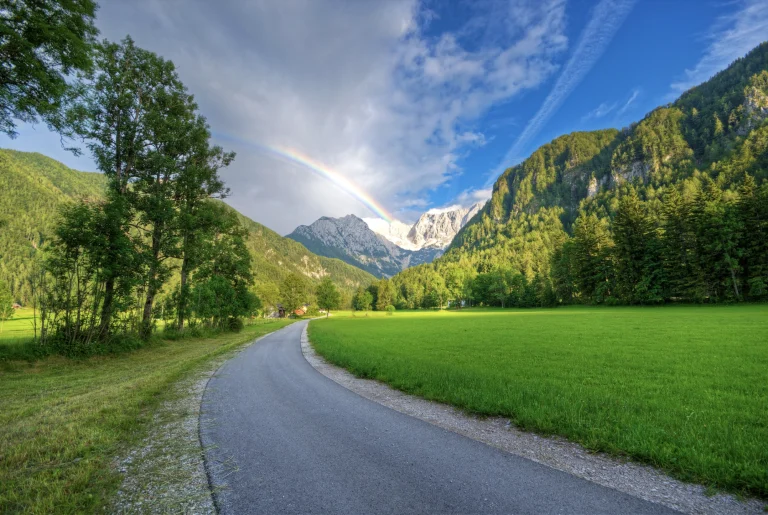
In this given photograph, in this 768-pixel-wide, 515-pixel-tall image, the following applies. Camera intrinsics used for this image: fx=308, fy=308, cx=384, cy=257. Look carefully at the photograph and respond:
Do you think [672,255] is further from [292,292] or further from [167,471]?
[292,292]

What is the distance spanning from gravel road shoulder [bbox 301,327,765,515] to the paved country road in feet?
0.96

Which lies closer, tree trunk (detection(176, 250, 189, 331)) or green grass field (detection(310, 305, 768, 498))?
green grass field (detection(310, 305, 768, 498))

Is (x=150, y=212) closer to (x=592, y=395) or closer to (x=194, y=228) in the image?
(x=194, y=228)

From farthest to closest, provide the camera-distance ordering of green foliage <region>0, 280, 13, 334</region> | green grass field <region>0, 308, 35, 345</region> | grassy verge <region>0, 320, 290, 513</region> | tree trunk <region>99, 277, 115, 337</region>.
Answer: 1. green foliage <region>0, 280, 13, 334</region>
2. tree trunk <region>99, 277, 115, 337</region>
3. green grass field <region>0, 308, 35, 345</region>
4. grassy verge <region>0, 320, 290, 513</region>

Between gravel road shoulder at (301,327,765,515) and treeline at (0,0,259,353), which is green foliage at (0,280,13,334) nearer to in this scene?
treeline at (0,0,259,353)

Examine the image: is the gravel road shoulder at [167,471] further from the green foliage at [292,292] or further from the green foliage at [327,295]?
the green foliage at [292,292]


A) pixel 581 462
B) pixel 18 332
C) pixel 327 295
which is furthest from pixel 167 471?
pixel 327 295

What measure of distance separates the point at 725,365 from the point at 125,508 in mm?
16775

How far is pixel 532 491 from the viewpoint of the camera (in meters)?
4.00

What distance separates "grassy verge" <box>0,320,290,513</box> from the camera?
3.94 m

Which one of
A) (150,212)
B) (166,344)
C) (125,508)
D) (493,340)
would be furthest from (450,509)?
(166,344)

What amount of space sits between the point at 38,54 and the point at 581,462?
21959 millimetres

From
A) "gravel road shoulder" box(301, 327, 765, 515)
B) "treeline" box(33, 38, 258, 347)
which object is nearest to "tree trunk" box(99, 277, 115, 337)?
"treeline" box(33, 38, 258, 347)

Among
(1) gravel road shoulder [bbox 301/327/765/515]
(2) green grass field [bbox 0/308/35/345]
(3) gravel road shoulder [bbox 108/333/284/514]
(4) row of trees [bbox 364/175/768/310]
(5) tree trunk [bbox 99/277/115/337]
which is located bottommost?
(1) gravel road shoulder [bbox 301/327/765/515]
